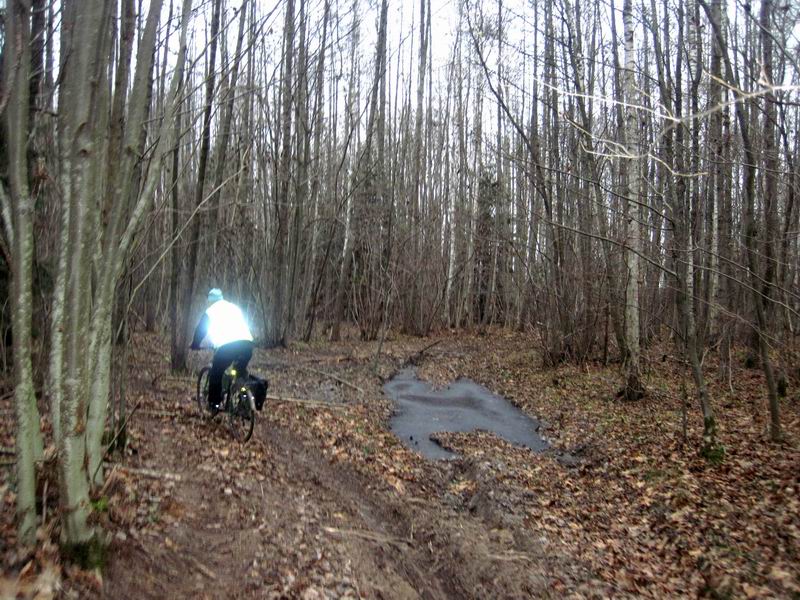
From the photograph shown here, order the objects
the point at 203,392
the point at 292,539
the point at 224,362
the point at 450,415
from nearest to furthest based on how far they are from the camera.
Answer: the point at 292,539, the point at 224,362, the point at 203,392, the point at 450,415

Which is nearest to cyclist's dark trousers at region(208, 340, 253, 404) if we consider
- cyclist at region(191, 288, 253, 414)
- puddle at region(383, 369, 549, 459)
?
cyclist at region(191, 288, 253, 414)

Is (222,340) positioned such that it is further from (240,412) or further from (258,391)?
(240,412)

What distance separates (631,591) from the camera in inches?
200

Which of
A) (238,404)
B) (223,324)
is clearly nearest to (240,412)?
(238,404)

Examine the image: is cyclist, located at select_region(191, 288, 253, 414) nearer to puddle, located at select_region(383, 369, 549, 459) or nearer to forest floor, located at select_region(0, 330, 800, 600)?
forest floor, located at select_region(0, 330, 800, 600)

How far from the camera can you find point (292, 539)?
5.13 m

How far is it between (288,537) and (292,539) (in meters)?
0.04

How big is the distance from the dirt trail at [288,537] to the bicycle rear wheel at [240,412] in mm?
255

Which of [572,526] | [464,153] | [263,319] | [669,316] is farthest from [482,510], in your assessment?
[464,153]

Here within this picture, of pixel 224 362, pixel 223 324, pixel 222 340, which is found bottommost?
pixel 224 362

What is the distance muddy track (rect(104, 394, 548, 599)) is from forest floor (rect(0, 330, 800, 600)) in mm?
19

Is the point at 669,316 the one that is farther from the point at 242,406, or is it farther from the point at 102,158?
the point at 102,158

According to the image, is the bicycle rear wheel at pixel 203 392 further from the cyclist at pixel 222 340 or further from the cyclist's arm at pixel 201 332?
the cyclist's arm at pixel 201 332

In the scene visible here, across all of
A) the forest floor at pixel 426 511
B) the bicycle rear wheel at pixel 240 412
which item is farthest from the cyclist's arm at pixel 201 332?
the forest floor at pixel 426 511
